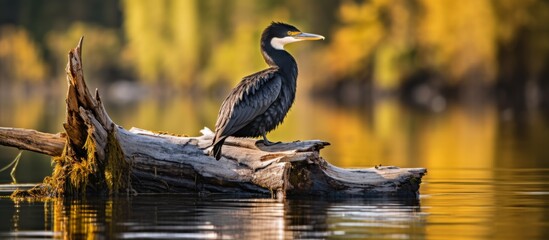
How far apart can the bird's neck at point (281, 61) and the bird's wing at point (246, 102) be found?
0.92 feet

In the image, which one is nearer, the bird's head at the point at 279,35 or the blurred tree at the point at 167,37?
the bird's head at the point at 279,35

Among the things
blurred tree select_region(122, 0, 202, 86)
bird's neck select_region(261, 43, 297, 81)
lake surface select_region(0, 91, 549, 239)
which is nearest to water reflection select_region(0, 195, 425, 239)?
lake surface select_region(0, 91, 549, 239)

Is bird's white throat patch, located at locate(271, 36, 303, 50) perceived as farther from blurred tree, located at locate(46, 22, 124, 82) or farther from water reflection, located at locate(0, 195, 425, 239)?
blurred tree, located at locate(46, 22, 124, 82)

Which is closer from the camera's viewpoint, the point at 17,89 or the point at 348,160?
the point at 348,160

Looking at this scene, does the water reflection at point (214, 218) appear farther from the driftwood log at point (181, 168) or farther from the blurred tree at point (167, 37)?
the blurred tree at point (167, 37)

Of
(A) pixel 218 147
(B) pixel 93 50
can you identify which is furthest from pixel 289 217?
(B) pixel 93 50

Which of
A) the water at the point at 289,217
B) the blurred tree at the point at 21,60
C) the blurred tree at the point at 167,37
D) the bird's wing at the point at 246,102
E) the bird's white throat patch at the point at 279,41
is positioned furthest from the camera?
the blurred tree at the point at 21,60

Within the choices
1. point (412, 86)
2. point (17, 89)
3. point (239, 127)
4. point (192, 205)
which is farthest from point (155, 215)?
point (17, 89)

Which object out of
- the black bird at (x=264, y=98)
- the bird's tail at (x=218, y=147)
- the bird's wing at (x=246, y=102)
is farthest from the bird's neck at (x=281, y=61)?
the bird's tail at (x=218, y=147)

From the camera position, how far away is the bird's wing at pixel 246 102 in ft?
36.1

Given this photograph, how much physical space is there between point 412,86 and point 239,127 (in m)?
47.6

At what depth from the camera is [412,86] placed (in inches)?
2290

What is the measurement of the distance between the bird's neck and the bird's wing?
11.0 inches

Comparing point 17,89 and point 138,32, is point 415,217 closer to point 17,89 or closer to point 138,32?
point 138,32
